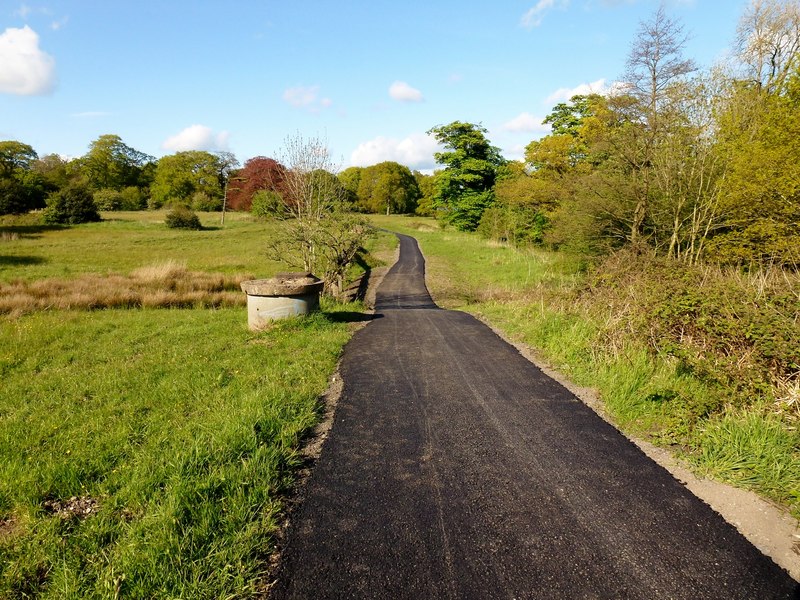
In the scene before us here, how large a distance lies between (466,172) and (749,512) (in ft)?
162

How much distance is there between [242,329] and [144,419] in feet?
14.7

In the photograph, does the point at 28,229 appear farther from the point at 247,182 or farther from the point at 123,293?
the point at 123,293

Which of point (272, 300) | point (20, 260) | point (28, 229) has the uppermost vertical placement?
point (28, 229)

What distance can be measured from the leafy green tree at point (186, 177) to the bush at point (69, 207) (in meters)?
23.6

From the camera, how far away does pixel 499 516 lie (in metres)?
3.14

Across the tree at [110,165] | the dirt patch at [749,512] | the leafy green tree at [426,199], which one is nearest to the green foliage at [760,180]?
the dirt patch at [749,512]

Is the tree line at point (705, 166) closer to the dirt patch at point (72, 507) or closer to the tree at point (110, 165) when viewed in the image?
the dirt patch at point (72, 507)

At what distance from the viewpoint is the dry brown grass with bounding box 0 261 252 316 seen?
1225 cm

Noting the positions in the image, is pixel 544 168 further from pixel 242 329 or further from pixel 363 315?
pixel 242 329

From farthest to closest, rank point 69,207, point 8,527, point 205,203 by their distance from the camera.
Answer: point 205,203 < point 69,207 < point 8,527

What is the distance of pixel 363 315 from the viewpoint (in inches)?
477

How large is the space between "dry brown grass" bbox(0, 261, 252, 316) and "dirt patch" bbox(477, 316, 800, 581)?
14.3 meters

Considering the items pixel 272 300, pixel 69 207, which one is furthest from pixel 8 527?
pixel 69 207

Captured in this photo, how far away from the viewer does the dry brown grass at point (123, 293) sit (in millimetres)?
12250
